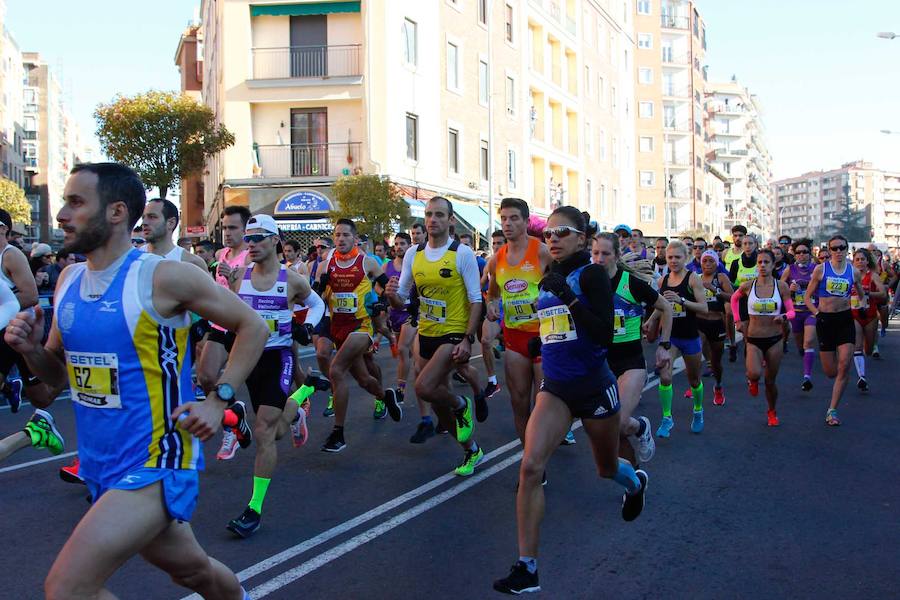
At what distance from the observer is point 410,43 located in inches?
1267

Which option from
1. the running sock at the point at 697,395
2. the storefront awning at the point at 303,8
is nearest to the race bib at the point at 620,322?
the running sock at the point at 697,395

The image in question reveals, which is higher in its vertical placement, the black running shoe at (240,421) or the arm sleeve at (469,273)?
Result: the arm sleeve at (469,273)

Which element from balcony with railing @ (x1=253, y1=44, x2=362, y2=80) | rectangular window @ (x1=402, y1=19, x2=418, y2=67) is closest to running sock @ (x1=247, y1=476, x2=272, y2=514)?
balcony with railing @ (x1=253, y1=44, x2=362, y2=80)

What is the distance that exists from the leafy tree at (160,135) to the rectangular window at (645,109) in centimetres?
5068

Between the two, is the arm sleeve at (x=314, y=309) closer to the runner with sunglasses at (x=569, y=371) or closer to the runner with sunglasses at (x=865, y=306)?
the runner with sunglasses at (x=569, y=371)

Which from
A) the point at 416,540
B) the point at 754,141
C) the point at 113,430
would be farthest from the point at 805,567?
the point at 754,141

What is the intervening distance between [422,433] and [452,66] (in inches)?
1101

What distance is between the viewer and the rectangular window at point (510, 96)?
3981 cm

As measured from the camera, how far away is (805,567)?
17.3ft

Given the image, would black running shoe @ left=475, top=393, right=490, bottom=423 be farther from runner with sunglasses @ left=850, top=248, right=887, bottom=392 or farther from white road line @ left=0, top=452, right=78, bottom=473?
runner with sunglasses @ left=850, top=248, right=887, bottom=392

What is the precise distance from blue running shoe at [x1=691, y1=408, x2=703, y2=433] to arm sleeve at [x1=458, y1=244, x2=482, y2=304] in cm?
309

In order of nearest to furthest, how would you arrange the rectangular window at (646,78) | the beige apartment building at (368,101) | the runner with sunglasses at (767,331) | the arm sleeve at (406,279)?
the arm sleeve at (406,279), the runner with sunglasses at (767,331), the beige apartment building at (368,101), the rectangular window at (646,78)

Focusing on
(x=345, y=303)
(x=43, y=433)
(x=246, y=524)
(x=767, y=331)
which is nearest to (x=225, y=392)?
(x=43, y=433)

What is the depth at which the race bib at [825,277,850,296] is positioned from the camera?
36.4 ft
